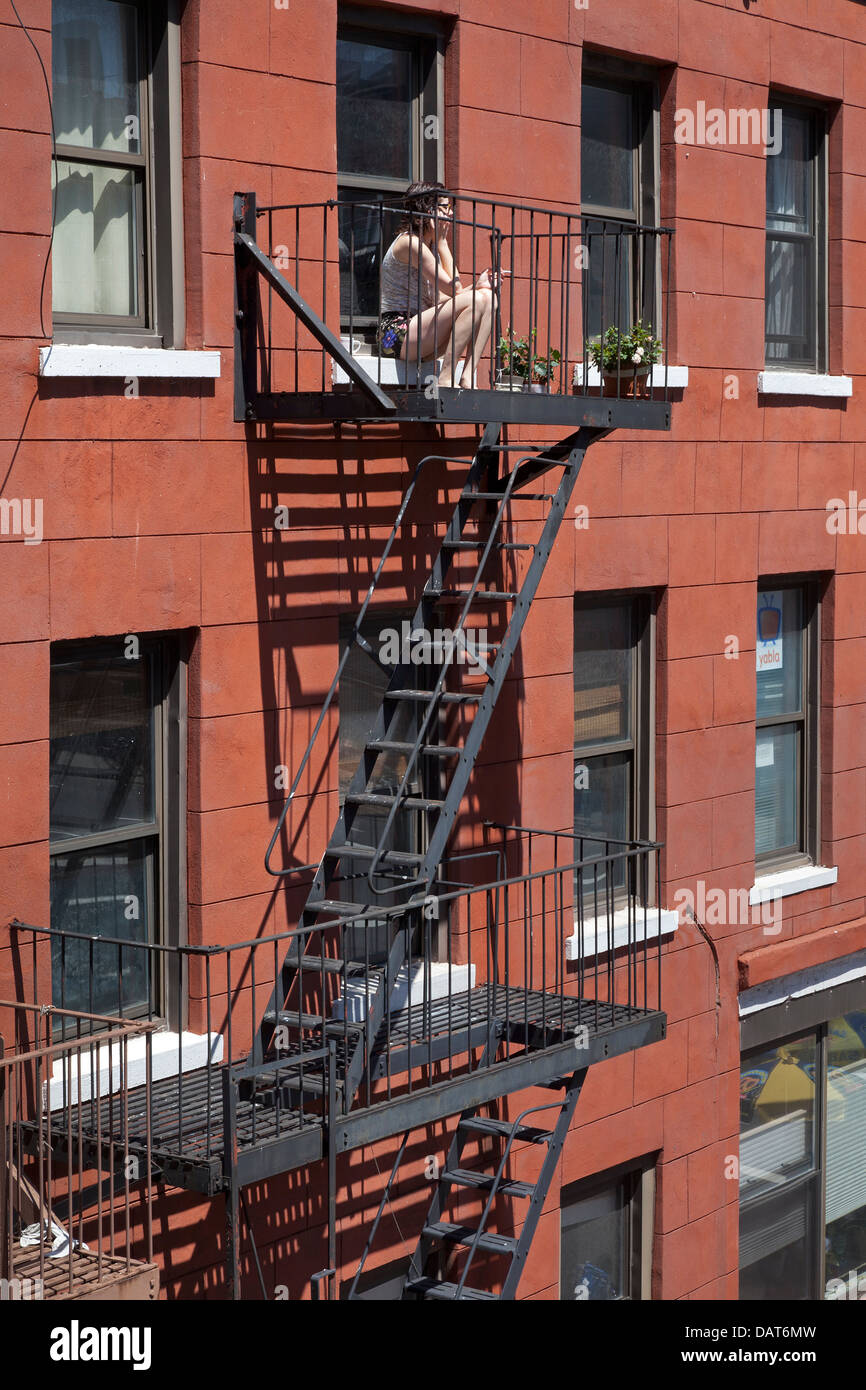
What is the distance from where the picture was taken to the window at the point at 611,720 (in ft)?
40.9

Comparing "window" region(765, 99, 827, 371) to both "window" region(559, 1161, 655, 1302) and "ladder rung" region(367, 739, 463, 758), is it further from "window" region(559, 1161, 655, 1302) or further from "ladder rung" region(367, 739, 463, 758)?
"window" region(559, 1161, 655, 1302)

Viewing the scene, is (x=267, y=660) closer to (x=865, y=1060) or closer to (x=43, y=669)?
(x=43, y=669)

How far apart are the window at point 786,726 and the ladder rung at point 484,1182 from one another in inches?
162

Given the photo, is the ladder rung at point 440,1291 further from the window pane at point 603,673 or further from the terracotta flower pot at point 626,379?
the terracotta flower pot at point 626,379

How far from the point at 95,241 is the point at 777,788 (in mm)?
7373

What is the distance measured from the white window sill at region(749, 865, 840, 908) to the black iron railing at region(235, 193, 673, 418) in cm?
387

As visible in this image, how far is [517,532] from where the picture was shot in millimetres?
11555

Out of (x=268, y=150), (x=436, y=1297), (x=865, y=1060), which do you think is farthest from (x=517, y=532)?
(x=865, y=1060)

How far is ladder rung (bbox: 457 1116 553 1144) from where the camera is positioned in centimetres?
1093

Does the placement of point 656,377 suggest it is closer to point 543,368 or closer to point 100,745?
point 543,368

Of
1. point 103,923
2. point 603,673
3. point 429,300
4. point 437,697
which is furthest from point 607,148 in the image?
point 103,923

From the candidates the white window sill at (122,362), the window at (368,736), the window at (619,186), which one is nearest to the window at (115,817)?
the window at (368,736)

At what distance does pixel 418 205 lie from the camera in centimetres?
1041

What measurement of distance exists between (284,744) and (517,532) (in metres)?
2.37
